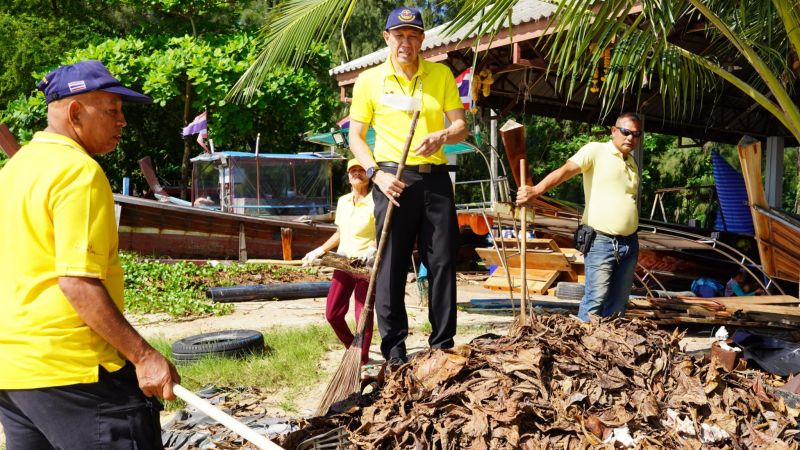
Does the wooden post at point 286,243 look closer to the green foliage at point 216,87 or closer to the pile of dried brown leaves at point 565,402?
the green foliage at point 216,87

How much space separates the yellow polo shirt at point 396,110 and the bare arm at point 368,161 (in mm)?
65

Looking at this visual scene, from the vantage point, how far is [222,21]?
78.1 ft

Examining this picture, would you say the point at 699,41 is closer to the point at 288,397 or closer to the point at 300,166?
the point at 288,397

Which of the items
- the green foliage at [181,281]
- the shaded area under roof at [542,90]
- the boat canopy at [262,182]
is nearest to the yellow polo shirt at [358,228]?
the shaded area under roof at [542,90]

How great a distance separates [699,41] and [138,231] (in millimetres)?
10366

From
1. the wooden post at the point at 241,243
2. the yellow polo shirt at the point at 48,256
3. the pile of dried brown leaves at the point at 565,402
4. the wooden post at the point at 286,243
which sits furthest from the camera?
the wooden post at the point at 286,243

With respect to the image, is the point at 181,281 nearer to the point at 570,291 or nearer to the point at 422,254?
the point at 570,291

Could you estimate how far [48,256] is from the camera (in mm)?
2182

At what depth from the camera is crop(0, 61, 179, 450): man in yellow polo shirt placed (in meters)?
2.13

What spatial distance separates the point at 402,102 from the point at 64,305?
2513mm

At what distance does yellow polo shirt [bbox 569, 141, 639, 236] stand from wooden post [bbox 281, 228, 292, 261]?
10.0 meters

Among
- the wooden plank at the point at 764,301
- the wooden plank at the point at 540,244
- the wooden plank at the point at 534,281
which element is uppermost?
the wooden plank at the point at 540,244

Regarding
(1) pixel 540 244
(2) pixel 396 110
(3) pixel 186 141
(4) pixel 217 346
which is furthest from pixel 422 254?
(3) pixel 186 141

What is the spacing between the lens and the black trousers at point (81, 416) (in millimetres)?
2193
